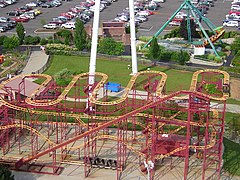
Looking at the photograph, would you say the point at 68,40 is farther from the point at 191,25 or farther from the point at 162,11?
the point at 162,11

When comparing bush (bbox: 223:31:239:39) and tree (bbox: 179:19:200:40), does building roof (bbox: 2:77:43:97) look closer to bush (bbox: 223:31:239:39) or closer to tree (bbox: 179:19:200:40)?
tree (bbox: 179:19:200:40)

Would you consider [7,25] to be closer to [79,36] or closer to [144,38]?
[79,36]

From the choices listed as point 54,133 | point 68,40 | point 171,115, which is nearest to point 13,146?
point 54,133

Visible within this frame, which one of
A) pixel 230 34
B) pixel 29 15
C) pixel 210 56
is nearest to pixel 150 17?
pixel 230 34

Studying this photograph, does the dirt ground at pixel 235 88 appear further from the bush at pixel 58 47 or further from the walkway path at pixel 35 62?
the walkway path at pixel 35 62

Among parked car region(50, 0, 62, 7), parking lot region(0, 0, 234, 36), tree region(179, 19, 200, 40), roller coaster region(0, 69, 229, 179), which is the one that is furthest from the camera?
parked car region(50, 0, 62, 7)

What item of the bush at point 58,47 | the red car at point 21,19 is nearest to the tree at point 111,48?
the bush at point 58,47

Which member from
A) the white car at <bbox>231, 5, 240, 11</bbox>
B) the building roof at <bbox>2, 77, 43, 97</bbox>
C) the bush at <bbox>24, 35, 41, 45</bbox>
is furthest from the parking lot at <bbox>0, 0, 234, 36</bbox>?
the building roof at <bbox>2, 77, 43, 97</bbox>
